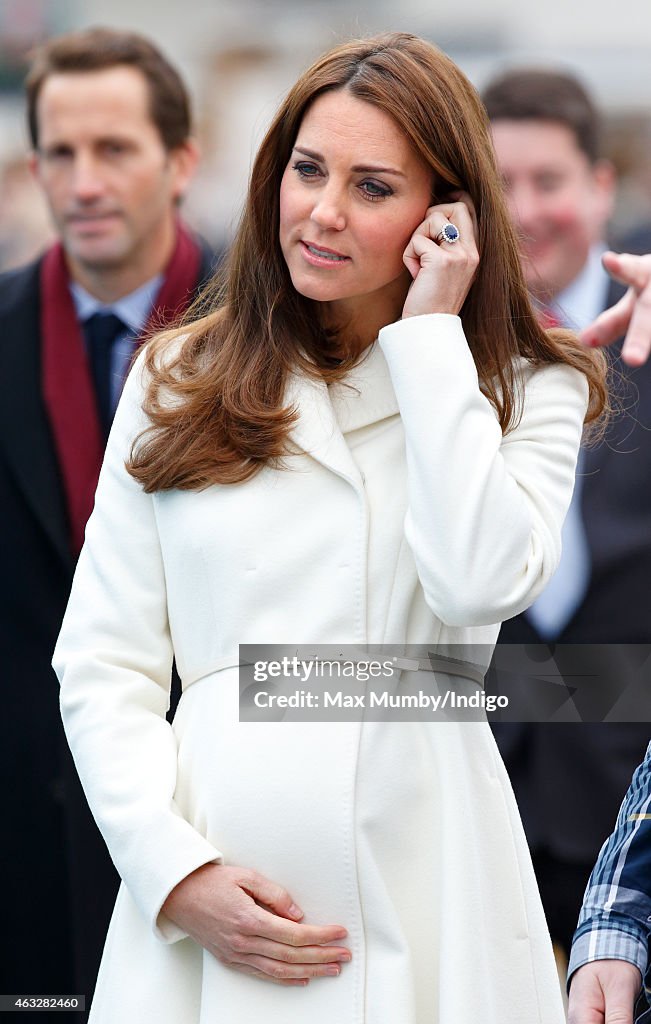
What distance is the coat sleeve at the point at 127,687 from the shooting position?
87.9 inches

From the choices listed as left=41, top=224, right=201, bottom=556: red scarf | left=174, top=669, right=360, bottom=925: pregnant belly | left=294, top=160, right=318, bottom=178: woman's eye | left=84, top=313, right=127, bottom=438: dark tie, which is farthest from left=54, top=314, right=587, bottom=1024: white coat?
left=84, top=313, right=127, bottom=438: dark tie

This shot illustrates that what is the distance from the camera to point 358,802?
7.36 ft

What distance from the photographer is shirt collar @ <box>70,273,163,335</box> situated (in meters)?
4.15

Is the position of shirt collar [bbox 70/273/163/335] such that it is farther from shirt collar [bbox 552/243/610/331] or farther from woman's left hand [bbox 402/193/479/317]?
woman's left hand [bbox 402/193/479/317]

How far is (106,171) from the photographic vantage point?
4.22 m

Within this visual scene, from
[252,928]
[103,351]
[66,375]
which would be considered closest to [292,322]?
[252,928]

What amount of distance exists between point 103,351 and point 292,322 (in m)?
1.70

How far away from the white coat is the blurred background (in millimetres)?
4487

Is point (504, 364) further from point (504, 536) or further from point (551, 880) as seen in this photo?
point (551, 880)

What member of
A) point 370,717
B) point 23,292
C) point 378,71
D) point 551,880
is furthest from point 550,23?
point 370,717

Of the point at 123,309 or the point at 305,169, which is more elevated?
the point at 123,309

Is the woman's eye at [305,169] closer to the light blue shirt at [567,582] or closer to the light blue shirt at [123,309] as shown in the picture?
the light blue shirt at [567,582]

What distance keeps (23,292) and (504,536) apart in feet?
7.39

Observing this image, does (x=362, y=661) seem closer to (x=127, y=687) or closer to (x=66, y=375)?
(x=127, y=687)
